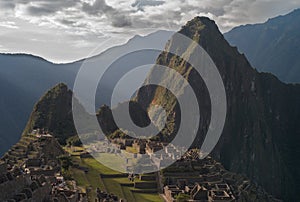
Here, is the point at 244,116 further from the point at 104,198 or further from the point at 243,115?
the point at 104,198

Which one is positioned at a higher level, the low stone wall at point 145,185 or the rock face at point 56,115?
the rock face at point 56,115

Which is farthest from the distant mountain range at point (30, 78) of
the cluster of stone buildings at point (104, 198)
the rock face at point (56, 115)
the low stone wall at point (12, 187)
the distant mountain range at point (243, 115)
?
the low stone wall at point (12, 187)

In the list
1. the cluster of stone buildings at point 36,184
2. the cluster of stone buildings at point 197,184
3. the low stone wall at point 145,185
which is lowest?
the low stone wall at point 145,185

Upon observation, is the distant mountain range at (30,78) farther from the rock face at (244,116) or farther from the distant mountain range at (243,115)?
the rock face at (244,116)

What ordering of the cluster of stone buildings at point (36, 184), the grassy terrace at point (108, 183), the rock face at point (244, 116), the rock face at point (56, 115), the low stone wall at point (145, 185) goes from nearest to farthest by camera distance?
the cluster of stone buildings at point (36, 184), the grassy terrace at point (108, 183), the low stone wall at point (145, 185), the rock face at point (56, 115), the rock face at point (244, 116)

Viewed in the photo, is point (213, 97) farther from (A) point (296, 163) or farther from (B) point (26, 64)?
(B) point (26, 64)

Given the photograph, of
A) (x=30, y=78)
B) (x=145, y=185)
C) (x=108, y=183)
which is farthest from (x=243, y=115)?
(x=108, y=183)
